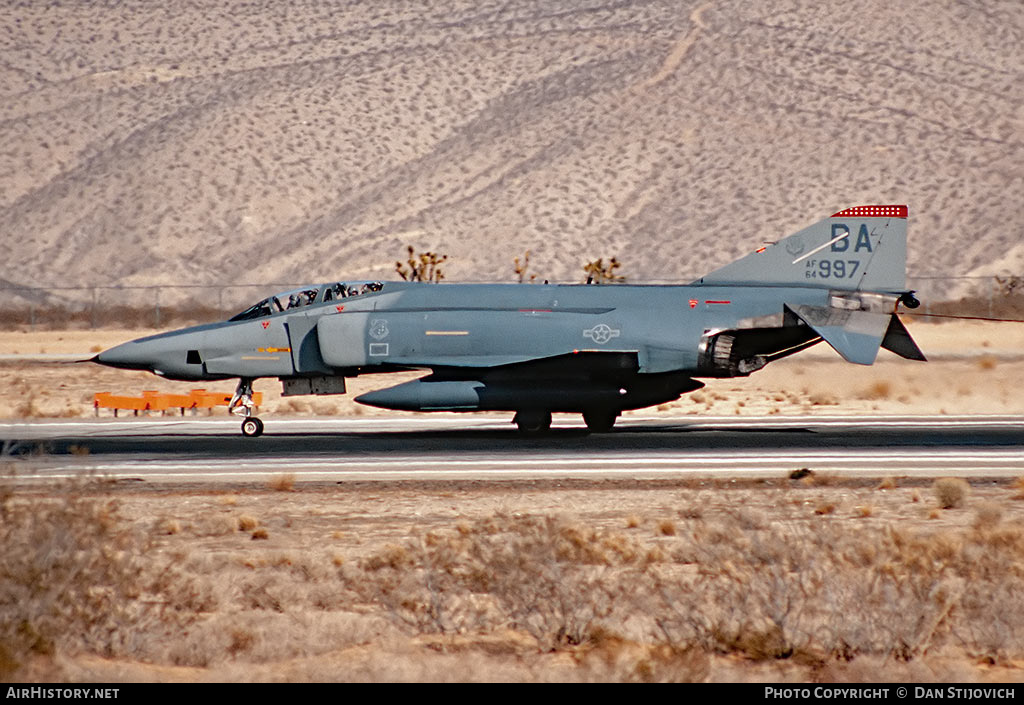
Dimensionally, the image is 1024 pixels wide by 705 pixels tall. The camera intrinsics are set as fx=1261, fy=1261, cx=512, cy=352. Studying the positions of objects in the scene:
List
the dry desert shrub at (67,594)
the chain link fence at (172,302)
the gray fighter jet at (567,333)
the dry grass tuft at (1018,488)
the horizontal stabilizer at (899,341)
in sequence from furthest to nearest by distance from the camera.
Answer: the chain link fence at (172,302) < the horizontal stabilizer at (899,341) < the gray fighter jet at (567,333) < the dry grass tuft at (1018,488) < the dry desert shrub at (67,594)

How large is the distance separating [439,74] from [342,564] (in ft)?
268

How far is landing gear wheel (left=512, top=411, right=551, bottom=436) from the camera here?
22766 mm

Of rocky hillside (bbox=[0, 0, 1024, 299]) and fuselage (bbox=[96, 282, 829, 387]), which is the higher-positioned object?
rocky hillside (bbox=[0, 0, 1024, 299])

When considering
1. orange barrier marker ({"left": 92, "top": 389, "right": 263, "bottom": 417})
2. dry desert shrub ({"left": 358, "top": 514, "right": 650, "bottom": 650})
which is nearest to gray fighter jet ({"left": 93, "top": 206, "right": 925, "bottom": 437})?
orange barrier marker ({"left": 92, "top": 389, "right": 263, "bottom": 417})

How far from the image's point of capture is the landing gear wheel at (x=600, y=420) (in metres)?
23.8

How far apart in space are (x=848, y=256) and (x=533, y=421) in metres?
6.44

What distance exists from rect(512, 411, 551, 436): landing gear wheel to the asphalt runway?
0.64 feet

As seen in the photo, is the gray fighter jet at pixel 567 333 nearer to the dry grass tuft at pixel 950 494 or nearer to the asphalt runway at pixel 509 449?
the asphalt runway at pixel 509 449

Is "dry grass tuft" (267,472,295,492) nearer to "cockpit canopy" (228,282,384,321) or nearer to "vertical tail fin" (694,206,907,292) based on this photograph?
"cockpit canopy" (228,282,384,321)

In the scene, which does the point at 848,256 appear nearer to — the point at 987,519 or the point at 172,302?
the point at 987,519

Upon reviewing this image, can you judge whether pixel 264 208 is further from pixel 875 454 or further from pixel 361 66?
pixel 875 454

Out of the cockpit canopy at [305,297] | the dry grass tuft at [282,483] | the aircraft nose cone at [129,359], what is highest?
the cockpit canopy at [305,297]

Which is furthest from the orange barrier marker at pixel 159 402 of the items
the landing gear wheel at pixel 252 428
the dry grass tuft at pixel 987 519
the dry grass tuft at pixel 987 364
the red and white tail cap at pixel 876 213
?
the dry grass tuft at pixel 987 519

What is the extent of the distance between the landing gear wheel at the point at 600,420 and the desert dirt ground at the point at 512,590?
27.7 ft
